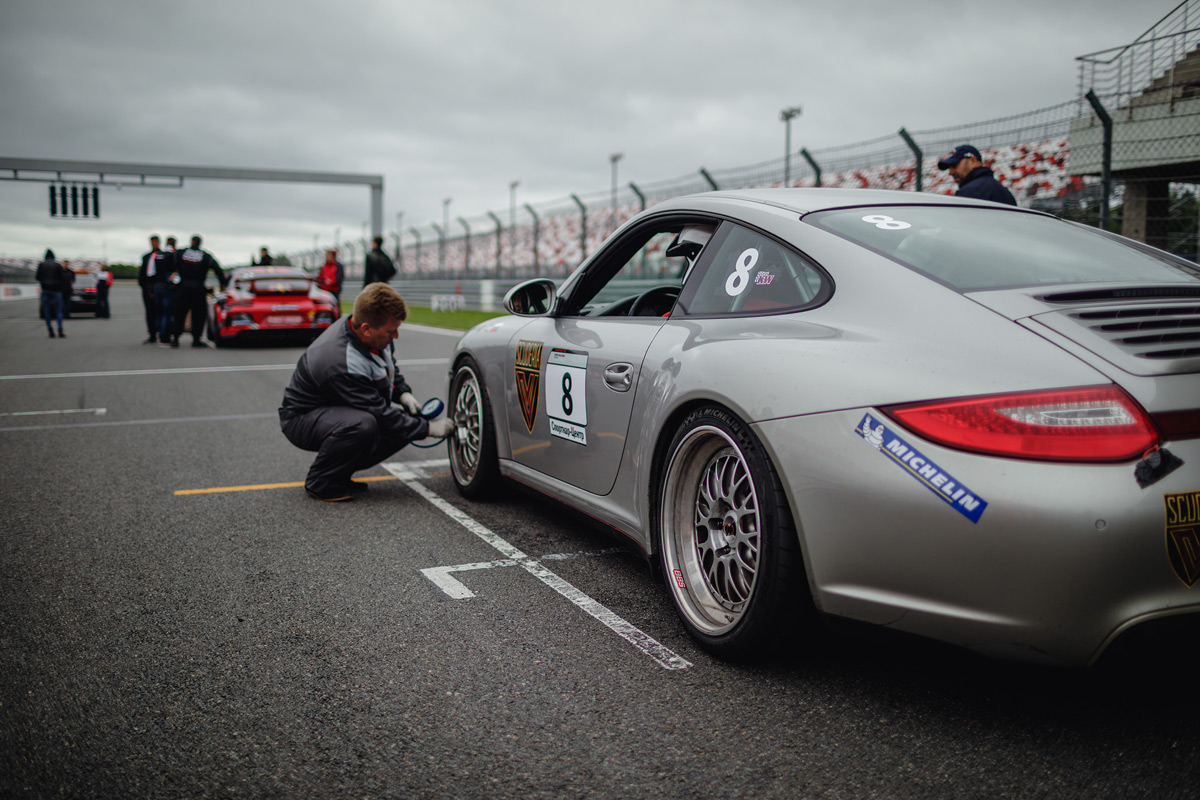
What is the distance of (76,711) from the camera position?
7.59 feet

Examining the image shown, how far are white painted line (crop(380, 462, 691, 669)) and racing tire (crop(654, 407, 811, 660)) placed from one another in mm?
125

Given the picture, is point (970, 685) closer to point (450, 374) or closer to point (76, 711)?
point (76, 711)

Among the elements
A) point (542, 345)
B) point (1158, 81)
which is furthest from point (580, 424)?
point (1158, 81)

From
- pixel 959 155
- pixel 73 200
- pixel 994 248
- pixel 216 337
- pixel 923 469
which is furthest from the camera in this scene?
pixel 73 200

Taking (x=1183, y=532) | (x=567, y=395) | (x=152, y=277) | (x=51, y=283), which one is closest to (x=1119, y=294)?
(x=1183, y=532)

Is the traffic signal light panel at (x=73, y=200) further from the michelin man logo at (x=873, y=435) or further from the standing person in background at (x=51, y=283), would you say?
the michelin man logo at (x=873, y=435)

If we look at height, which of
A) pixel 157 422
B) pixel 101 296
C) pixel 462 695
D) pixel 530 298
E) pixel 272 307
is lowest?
pixel 462 695

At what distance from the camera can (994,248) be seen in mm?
2547

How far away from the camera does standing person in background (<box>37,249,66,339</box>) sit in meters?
17.0

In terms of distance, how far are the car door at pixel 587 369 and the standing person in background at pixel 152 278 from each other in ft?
42.6

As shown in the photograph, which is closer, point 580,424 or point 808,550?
point 808,550

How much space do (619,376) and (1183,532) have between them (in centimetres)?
173

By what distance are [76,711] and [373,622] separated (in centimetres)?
88

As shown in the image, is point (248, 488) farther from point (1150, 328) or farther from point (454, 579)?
point (1150, 328)
